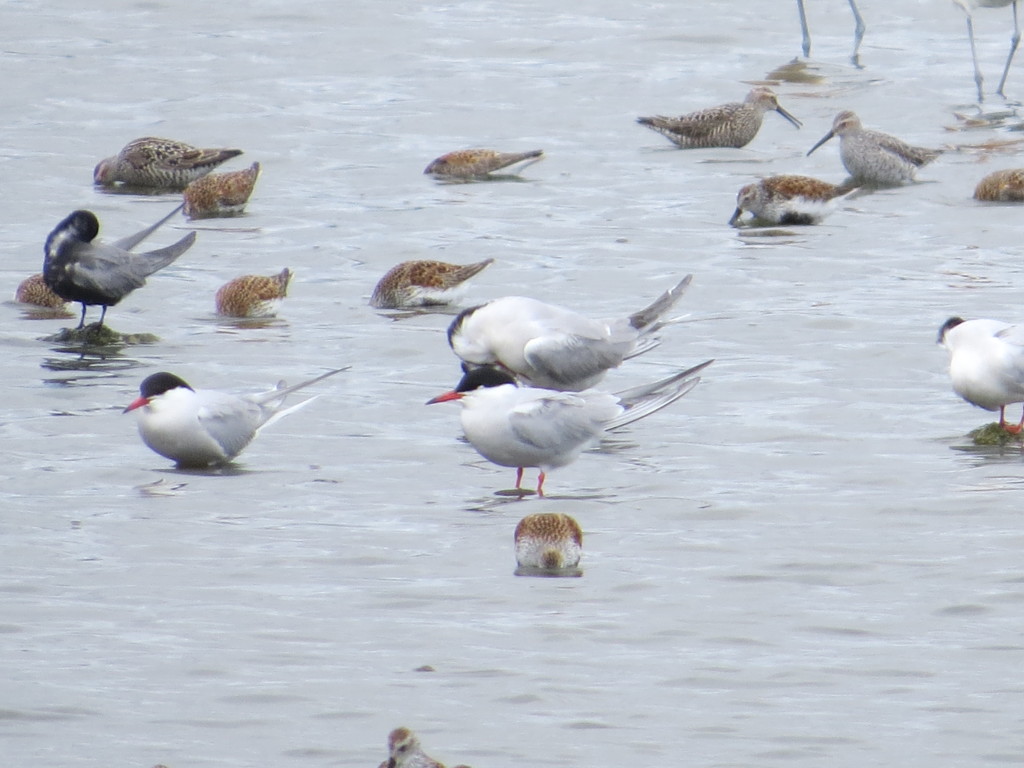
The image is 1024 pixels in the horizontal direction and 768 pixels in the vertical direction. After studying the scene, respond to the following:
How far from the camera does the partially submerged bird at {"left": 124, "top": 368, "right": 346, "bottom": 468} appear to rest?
893 centimetres

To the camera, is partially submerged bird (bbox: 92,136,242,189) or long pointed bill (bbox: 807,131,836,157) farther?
long pointed bill (bbox: 807,131,836,157)

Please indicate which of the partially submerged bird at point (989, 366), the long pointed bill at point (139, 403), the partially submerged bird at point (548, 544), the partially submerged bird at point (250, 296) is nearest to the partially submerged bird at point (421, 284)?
the partially submerged bird at point (250, 296)

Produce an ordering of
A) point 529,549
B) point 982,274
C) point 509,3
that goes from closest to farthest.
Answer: point 529,549
point 982,274
point 509,3

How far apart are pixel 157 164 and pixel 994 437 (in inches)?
337

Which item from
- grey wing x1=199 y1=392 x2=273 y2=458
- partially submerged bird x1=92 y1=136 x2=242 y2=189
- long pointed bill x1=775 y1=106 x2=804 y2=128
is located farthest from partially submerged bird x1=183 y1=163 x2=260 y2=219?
grey wing x1=199 y1=392 x2=273 y2=458

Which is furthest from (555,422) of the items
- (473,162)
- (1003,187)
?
(473,162)

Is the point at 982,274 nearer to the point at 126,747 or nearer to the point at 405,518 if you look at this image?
the point at 405,518

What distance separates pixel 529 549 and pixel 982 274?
6246mm

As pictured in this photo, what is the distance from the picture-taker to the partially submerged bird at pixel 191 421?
29.3 ft

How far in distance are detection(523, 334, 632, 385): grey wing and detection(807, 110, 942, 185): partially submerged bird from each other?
6.16m

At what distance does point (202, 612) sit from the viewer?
697 cm

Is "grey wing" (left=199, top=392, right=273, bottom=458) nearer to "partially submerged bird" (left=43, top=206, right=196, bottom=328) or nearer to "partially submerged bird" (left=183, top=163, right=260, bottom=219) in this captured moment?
"partially submerged bird" (left=43, top=206, right=196, bottom=328)

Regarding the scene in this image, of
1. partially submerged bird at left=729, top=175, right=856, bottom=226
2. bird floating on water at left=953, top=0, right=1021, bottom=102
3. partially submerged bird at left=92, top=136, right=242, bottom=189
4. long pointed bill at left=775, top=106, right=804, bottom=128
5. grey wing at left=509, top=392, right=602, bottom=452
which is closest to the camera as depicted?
grey wing at left=509, top=392, right=602, bottom=452

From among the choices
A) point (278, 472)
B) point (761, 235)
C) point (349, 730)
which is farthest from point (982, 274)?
point (349, 730)
